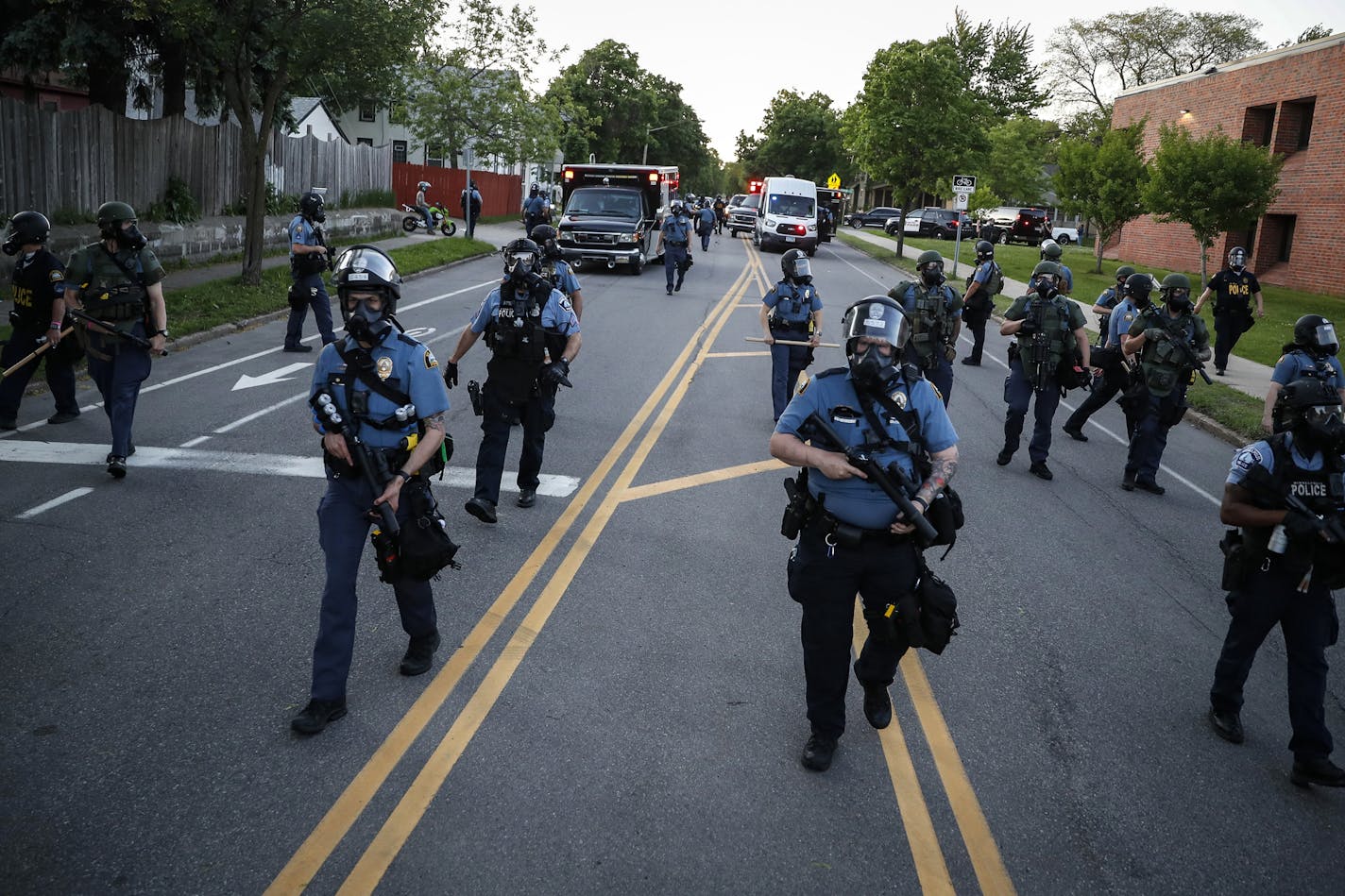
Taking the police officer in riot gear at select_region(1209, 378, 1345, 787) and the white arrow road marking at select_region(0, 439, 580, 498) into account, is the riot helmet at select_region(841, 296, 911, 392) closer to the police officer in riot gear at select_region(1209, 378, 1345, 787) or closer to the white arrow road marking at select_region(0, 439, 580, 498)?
the police officer in riot gear at select_region(1209, 378, 1345, 787)

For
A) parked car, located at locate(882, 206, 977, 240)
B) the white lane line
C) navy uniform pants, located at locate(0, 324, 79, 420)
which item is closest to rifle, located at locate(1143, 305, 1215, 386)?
the white lane line

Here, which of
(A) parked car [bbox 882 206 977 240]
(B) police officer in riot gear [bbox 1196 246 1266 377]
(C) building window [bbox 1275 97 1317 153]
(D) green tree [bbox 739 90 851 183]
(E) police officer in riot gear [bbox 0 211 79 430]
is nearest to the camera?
(E) police officer in riot gear [bbox 0 211 79 430]

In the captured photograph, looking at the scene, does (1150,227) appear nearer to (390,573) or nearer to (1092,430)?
(1092,430)

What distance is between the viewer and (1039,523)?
8.52 meters

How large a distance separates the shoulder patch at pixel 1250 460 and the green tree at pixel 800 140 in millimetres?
89208

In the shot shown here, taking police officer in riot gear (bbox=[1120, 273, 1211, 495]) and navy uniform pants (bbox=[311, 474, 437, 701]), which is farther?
police officer in riot gear (bbox=[1120, 273, 1211, 495])

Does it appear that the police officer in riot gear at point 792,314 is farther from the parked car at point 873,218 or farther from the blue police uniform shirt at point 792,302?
the parked car at point 873,218

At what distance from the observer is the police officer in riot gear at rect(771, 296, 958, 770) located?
14.6 feet

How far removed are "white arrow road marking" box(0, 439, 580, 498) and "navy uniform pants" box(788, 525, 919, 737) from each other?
4.05 m

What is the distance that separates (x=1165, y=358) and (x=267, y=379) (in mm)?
9469

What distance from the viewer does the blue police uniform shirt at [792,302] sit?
34.9ft

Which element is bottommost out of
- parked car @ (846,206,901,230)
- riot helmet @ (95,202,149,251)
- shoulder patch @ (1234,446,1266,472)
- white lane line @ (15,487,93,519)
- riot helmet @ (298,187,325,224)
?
white lane line @ (15,487,93,519)

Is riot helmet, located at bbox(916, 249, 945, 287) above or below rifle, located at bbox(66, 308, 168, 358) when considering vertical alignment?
above

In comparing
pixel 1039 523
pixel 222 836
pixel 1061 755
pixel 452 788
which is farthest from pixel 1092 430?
pixel 222 836
